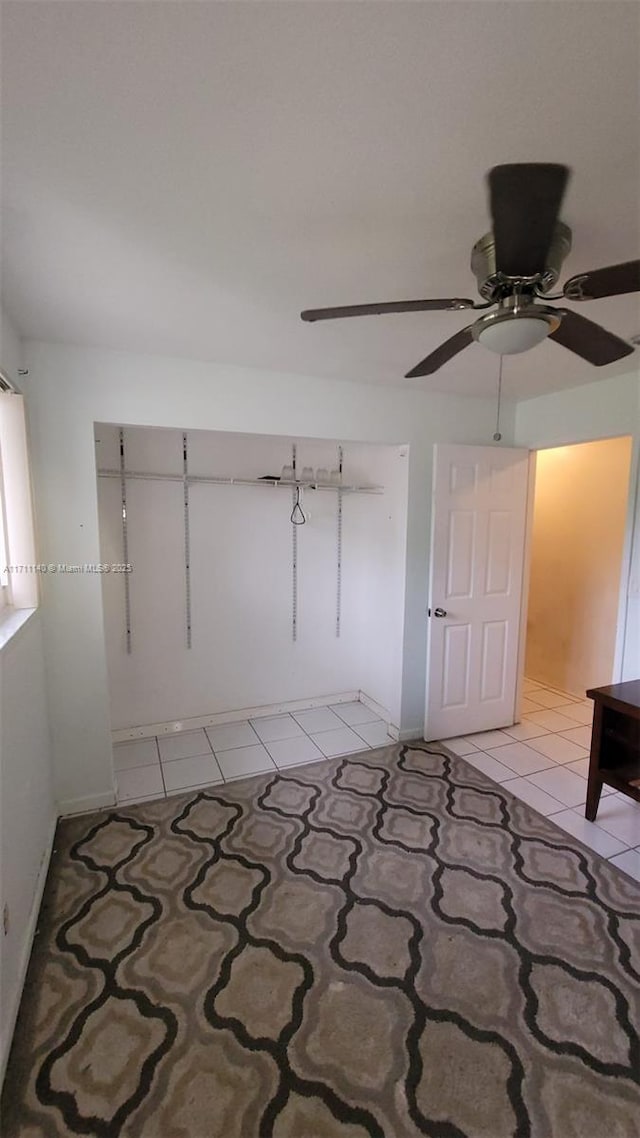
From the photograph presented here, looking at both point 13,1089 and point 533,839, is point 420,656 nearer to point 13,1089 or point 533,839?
point 533,839

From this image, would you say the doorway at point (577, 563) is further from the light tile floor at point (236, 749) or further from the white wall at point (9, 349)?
the white wall at point (9, 349)

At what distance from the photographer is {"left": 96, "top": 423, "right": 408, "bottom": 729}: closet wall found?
3098 millimetres

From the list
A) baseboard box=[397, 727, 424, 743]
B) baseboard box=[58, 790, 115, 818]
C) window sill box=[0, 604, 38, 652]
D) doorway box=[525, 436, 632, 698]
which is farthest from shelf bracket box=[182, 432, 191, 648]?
doorway box=[525, 436, 632, 698]

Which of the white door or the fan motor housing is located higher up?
the fan motor housing

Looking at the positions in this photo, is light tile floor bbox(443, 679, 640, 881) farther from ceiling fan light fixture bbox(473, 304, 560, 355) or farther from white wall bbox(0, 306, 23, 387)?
white wall bbox(0, 306, 23, 387)

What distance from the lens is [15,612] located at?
201 cm

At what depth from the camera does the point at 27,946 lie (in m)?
1.62

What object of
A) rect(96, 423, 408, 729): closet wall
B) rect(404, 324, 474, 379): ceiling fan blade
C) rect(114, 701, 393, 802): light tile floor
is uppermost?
rect(404, 324, 474, 379): ceiling fan blade

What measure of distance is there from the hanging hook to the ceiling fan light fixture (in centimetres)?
229

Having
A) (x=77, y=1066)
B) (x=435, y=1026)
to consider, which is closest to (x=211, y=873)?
(x=77, y=1066)

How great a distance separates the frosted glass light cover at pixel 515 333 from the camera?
1.23m

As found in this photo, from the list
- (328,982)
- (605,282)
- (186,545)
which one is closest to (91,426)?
(186,545)

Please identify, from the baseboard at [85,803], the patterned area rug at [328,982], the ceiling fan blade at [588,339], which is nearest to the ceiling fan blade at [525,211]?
the ceiling fan blade at [588,339]

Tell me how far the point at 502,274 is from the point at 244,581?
263 cm
